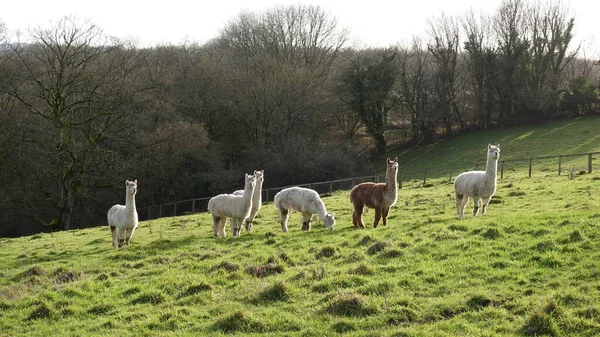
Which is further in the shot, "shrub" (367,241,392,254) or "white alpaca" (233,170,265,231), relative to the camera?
"white alpaca" (233,170,265,231)

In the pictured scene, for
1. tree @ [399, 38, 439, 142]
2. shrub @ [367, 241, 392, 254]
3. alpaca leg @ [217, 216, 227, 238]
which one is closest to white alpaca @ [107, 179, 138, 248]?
alpaca leg @ [217, 216, 227, 238]

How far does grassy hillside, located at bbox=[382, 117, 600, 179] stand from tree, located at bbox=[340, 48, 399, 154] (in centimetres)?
464

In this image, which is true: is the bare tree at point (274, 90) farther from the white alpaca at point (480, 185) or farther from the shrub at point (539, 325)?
the shrub at point (539, 325)

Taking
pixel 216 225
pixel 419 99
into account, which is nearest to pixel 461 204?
pixel 216 225

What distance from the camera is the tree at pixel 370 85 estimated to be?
53.0 m

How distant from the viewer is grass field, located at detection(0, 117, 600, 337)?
8.32m

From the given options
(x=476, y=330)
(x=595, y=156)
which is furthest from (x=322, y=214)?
(x=595, y=156)

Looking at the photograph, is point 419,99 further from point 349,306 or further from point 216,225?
point 349,306

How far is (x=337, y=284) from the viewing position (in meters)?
10.2

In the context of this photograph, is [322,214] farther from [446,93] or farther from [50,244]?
[446,93]

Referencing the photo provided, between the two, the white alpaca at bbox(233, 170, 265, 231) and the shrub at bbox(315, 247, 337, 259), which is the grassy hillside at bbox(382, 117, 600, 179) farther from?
the shrub at bbox(315, 247, 337, 259)

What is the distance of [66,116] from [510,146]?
115 feet

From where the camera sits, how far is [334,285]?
1019cm

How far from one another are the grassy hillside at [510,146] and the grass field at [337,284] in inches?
1137
